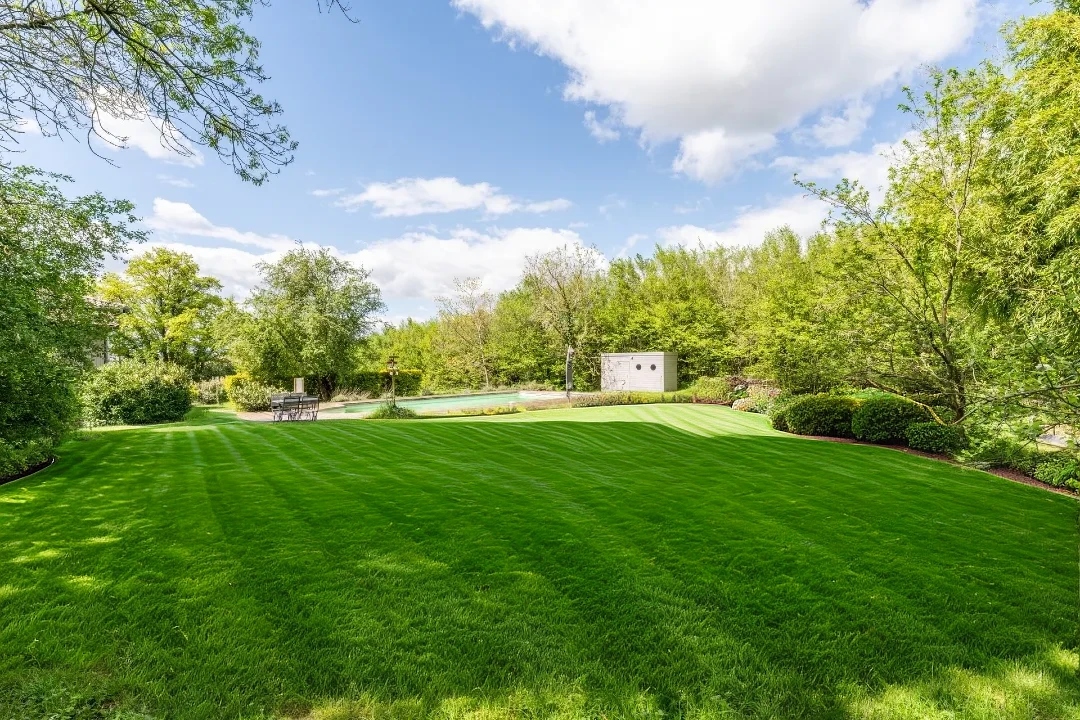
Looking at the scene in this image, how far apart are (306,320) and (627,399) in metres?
13.9

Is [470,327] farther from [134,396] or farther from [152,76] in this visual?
[152,76]

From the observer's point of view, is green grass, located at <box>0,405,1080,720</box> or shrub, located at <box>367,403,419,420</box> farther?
shrub, located at <box>367,403,419,420</box>

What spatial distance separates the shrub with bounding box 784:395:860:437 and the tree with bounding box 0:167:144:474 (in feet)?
42.8

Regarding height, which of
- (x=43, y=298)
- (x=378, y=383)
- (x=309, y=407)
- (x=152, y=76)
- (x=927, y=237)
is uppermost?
(x=152, y=76)

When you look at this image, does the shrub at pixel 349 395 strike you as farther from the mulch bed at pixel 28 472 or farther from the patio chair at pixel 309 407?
the mulch bed at pixel 28 472

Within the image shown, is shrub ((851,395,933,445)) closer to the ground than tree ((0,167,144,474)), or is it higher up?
closer to the ground

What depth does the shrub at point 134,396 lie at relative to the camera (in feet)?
40.5

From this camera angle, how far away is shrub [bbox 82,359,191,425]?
40.5 feet

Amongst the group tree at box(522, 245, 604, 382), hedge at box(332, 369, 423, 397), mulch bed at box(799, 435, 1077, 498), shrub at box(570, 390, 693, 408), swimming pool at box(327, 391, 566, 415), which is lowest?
mulch bed at box(799, 435, 1077, 498)

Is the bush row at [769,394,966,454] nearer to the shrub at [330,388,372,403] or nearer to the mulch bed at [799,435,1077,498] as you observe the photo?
the mulch bed at [799,435,1077,498]

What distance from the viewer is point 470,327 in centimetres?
2938

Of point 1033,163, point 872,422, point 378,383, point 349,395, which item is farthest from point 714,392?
point 349,395

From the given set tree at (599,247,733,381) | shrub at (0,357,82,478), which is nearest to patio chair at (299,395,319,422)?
shrub at (0,357,82,478)

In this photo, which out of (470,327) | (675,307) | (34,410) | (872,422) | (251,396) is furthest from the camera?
(470,327)
